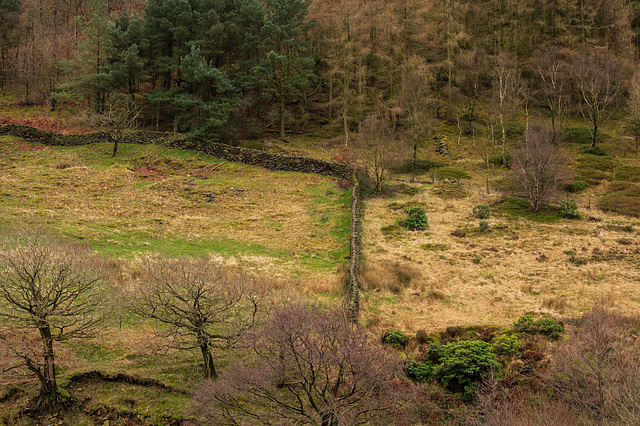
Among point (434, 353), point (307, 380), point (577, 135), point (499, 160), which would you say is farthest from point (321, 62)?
point (307, 380)

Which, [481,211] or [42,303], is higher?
[42,303]

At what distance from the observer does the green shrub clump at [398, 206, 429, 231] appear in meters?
28.3

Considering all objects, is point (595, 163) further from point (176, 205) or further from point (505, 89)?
point (176, 205)

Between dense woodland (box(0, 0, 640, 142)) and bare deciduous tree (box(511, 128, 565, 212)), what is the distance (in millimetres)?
10294

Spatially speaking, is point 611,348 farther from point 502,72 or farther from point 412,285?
point 502,72

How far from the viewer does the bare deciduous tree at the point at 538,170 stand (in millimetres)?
29938

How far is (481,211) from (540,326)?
14959 millimetres

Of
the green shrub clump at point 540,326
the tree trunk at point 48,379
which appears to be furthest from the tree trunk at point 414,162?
the tree trunk at point 48,379

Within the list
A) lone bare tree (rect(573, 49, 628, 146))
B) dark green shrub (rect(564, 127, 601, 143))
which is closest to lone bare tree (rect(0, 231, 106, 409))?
lone bare tree (rect(573, 49, 628, 146))

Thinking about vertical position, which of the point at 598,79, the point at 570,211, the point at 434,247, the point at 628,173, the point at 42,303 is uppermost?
the point at 598,79

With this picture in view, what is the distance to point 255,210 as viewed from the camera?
1196 inches

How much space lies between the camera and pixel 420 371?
14172mm

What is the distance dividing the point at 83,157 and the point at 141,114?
35.8 ft

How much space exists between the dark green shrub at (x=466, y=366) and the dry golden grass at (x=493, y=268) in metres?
2.78
